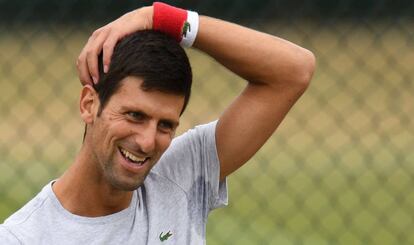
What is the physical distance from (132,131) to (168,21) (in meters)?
0.33

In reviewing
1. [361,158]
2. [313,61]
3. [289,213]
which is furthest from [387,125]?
[313,61]

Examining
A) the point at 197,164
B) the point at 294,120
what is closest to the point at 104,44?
the point at 197,164

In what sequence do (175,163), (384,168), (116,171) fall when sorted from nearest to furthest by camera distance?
(116,171) → (175,163) → (384,168)

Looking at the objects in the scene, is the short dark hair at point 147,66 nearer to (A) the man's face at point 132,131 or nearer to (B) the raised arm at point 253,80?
(A) the man's face at point 132,131

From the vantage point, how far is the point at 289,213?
7398 millimetres

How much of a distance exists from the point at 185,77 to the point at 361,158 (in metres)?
Result: 5.46

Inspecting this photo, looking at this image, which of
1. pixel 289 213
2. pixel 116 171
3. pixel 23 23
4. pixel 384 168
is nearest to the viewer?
pixel 116 171

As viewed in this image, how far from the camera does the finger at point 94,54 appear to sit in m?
3.02

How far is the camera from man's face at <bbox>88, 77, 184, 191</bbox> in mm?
2977

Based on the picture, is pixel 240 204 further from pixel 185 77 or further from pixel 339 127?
pixel 185 77

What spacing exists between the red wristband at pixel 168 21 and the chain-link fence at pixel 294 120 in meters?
3.04

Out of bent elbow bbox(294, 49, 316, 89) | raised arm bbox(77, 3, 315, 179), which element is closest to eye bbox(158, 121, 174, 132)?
raised arm bbox(77, 3, 315, 179)

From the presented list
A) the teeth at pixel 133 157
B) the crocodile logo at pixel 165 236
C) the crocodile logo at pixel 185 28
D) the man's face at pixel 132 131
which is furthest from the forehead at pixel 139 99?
the crocodile logo at pixel 165 236

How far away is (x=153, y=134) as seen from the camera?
2979 mm
